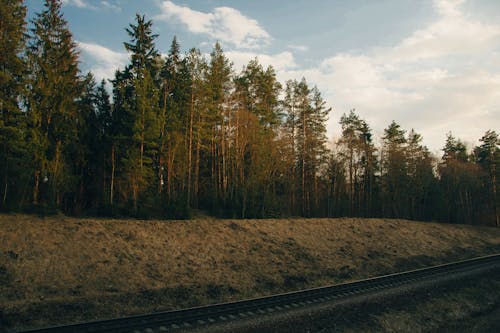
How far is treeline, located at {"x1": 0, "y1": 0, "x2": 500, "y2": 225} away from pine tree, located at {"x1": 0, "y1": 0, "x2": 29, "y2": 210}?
0.07 m

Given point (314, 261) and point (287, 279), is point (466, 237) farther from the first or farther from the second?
point (287, 279)

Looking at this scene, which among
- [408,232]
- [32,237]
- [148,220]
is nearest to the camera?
[32,237]

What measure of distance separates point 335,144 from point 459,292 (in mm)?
32870

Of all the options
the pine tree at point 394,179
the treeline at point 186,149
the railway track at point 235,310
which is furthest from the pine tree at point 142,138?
the pine tree at point 394,179

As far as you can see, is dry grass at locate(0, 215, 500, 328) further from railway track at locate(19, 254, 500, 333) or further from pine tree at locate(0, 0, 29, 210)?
pine tree at locate(0, 0, 29, 210)

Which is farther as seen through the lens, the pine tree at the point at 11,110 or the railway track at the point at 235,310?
the pine tree at the point at 11,110

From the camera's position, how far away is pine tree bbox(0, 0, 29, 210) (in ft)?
65.8

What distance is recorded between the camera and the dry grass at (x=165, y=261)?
12188 millimetres

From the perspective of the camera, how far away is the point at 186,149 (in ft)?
100.0

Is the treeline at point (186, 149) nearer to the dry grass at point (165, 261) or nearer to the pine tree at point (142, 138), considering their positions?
the pine tree at point (142, 138)

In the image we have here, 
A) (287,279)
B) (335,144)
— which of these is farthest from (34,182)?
(335,144)

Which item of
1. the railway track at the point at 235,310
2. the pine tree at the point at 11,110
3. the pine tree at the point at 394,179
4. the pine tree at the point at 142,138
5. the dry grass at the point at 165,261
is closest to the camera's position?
the railway track at the point at 235,310

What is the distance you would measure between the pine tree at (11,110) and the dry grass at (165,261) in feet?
10.2

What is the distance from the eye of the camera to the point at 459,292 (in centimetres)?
1400
